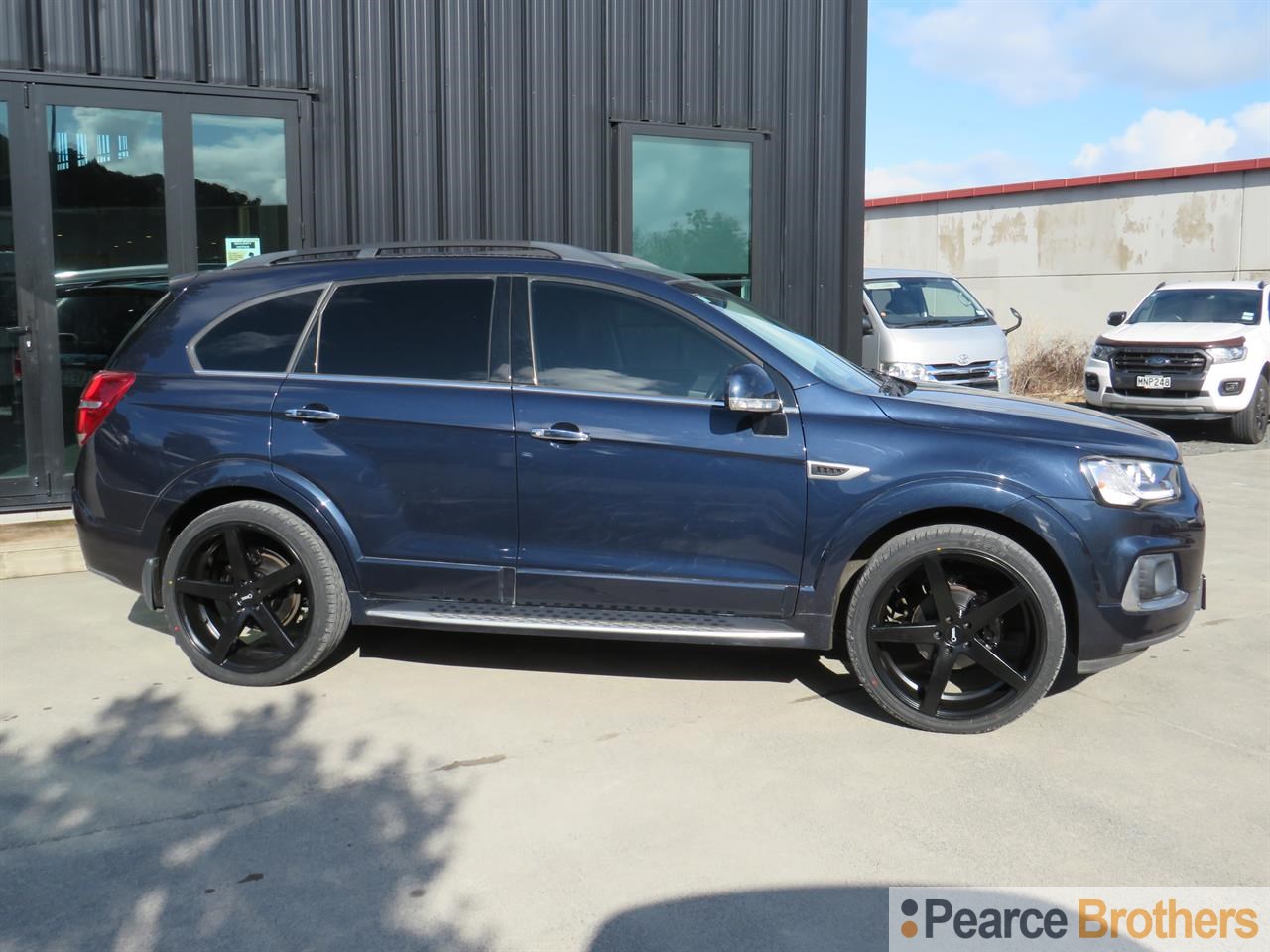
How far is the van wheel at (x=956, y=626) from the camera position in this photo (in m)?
4.48

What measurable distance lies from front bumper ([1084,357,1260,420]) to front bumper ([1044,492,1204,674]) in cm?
1019

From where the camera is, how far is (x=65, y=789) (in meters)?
4.07

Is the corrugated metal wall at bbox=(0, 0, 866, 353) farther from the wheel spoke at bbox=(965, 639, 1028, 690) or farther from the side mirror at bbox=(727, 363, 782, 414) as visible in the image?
the wheel spoke at bbox=(965, 639, 1028, 690)

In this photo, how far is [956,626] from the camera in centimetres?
455

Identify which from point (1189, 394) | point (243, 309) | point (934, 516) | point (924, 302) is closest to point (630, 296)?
point (934, 516)

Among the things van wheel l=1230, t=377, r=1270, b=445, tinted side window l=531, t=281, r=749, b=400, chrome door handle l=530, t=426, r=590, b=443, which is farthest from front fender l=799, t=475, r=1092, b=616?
van wheel l=1230, t=377, r=1270, b=445

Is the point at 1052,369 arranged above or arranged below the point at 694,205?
below

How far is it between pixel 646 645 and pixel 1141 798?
2.40m

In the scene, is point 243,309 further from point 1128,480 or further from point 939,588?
point 1128,480

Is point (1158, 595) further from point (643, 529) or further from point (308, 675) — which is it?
point (308, 675)

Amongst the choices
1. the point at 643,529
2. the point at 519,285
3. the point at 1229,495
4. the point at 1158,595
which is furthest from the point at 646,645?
the point at 1229,495

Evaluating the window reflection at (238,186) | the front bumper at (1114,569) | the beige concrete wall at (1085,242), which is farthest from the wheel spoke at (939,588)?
the beige concrete wall at (1085,242)

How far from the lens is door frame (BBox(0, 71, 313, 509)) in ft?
23.8

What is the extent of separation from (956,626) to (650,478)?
1.28m
